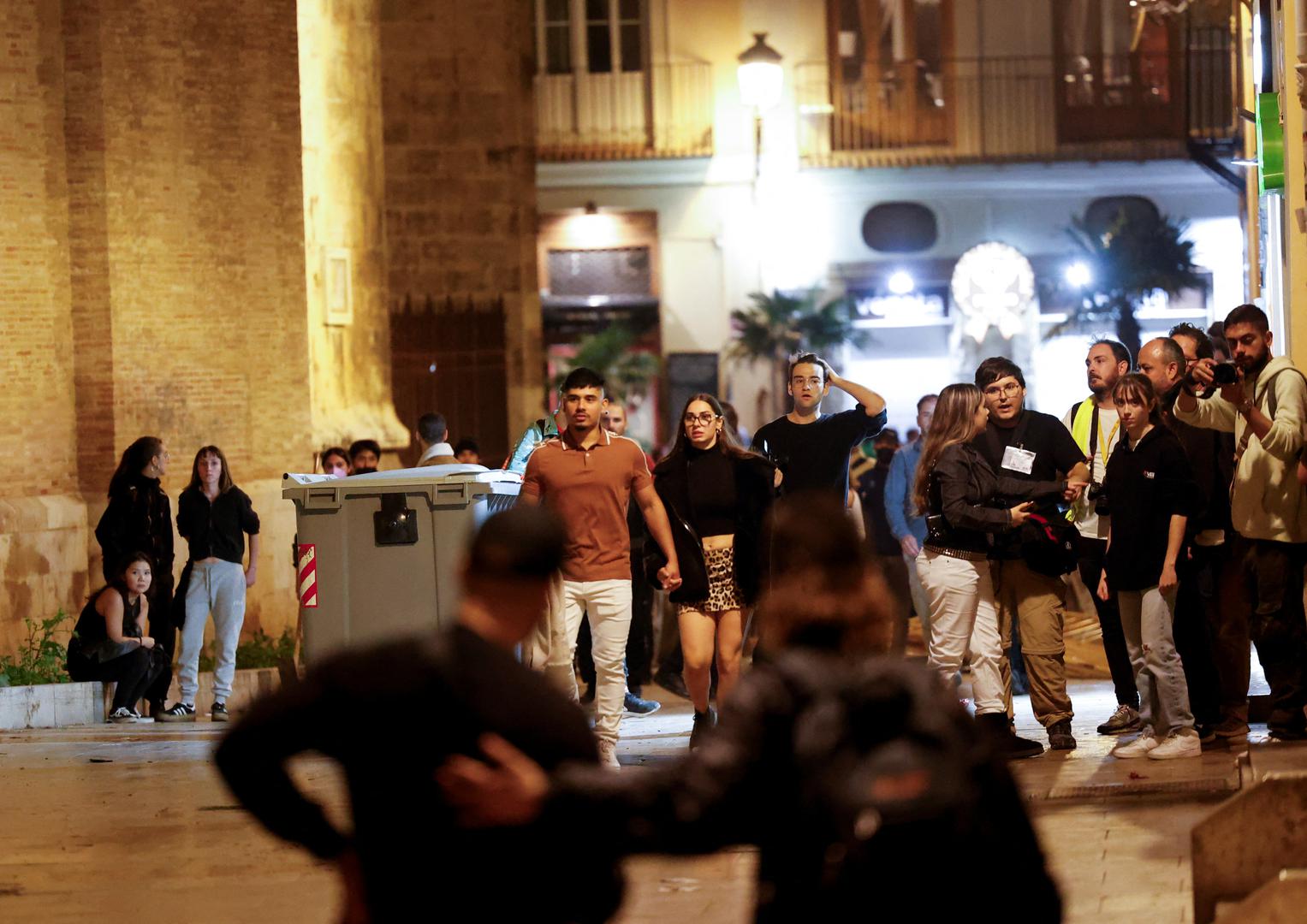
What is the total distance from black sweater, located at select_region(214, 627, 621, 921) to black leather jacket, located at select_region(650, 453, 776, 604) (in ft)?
18.9

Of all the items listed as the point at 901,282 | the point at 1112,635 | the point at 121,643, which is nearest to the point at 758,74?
the point at 901,282

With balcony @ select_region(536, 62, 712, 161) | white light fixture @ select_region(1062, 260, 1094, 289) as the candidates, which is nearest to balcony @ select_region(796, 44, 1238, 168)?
balcony @ select_region(536, 62, 712, 161)

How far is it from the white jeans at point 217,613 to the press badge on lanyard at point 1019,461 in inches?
224

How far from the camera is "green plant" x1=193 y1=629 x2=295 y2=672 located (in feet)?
48.3

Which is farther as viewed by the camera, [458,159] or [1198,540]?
[458,159]

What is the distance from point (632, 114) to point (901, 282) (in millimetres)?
5689

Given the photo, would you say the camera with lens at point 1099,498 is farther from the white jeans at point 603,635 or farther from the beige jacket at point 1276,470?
the white jeans at point 603,635

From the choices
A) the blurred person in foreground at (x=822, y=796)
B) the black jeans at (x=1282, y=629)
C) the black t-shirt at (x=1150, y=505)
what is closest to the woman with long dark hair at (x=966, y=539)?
the black t-shirt at (x=1150, y=505)

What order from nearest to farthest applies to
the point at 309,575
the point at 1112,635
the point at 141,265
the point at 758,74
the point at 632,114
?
the point at 1112,635 < the point at 309,575 < the point at 141,265 < the point at 758,74 < the point at 632,114

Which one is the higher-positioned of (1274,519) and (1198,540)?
(1274,519)

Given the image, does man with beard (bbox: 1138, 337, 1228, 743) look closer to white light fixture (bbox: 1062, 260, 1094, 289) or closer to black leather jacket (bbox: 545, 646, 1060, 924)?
black leather jacket (bbox: 545, 646, 1060, 924)

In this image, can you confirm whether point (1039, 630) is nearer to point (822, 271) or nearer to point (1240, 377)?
point (1240, 377)

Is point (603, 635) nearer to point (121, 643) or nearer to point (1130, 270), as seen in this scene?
point (121, 643)

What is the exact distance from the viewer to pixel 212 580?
1224 centimetres
